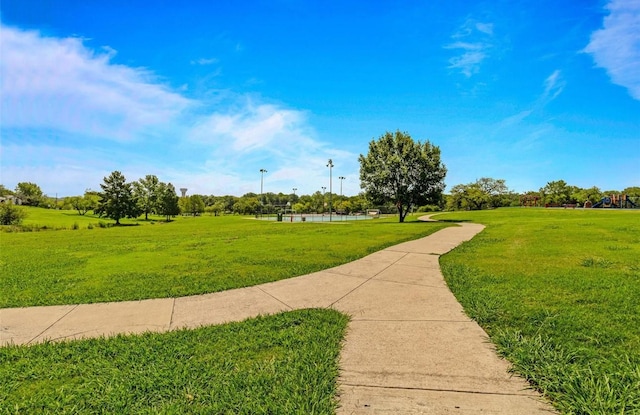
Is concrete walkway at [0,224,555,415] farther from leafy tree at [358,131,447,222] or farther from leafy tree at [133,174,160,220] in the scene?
leafy tree at [133,174,160,220]

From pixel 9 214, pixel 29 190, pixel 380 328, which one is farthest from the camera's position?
pixel 29 190

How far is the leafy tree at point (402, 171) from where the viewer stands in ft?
96.6

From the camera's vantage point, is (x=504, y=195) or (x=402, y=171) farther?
(x=504, y=195)

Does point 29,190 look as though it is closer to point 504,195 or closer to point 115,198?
point 115,198

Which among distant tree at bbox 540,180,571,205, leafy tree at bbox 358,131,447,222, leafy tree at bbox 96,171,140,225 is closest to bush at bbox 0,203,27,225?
leafy tree at bbox 96,171,140,225

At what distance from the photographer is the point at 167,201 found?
5356 cm

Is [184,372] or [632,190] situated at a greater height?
[632,190]

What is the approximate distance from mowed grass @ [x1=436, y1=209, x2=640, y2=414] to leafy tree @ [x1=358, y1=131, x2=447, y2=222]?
22.1 metres

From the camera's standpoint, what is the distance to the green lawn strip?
87.9 inches

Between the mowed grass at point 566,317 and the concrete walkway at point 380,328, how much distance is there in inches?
9.2

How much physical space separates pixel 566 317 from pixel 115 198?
4822 cm

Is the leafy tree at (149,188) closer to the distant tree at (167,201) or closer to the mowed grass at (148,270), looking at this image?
the distant tree at (167,201)

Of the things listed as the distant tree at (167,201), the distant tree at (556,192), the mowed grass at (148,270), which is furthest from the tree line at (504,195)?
the mowed grass at (148,270)

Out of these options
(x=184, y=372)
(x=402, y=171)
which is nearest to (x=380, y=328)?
(x=184, y=372)
